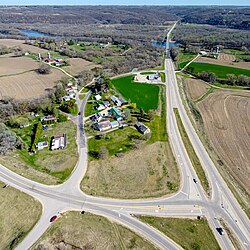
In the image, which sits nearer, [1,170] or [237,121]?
[1,170]

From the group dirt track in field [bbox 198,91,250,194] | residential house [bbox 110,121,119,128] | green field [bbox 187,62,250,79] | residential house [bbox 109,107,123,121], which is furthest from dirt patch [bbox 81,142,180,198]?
green field [bbox 187,62,250,79]

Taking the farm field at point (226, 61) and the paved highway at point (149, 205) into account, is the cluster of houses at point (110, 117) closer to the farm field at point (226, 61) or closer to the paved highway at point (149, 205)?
the paved highway at point (149, 205)

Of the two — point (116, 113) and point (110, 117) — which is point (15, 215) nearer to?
point (110, 117)

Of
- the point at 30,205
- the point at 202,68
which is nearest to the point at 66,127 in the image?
the point at 30,205

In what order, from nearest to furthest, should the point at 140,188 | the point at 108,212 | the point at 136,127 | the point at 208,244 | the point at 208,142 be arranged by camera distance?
the point at 208,244, the point at 108,212, the point at 140,188, the point at 208,142, the point at 136,127

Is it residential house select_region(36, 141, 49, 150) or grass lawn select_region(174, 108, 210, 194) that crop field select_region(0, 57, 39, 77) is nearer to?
residential house select_region(36, 141, 49, 150)

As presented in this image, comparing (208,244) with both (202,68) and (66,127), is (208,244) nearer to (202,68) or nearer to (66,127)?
(66,127)

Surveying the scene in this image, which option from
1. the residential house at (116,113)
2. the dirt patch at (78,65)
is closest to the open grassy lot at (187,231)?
the residential house at (116,113)
